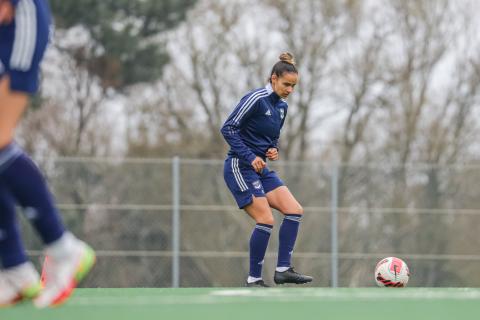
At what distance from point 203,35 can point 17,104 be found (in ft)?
67.0

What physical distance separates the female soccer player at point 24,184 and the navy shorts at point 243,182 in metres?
3.28

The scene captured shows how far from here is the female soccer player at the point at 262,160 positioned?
8273 mm

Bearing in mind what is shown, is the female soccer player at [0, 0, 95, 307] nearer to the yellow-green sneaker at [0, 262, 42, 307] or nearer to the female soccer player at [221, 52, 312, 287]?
the yellow-green sneaker at [0, 262, 42, 307]

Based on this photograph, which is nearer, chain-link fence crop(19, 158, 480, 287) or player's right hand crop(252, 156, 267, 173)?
player's right hand crop(252, 156, 267, 173)

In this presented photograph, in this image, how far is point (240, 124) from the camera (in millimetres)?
8312

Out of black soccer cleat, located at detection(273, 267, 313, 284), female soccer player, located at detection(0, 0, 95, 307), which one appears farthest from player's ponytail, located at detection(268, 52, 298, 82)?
female soccer player, located at detection(0, 0, 95, 307)

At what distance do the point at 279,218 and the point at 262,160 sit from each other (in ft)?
21.8

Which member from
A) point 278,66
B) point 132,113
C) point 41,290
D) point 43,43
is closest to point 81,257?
point 41,290

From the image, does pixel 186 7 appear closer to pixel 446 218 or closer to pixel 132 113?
pixel 132 113

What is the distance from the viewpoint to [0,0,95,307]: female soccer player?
15.7 feet

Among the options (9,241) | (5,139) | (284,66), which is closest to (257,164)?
(284,66)

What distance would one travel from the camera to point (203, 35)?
2505 centimetres

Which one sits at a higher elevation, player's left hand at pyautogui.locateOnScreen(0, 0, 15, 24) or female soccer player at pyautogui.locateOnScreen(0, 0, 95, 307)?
player's left hand at pyautogui.locateOnScreen(0, 0, 15, 24)

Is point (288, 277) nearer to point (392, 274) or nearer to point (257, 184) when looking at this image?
point (257, 184)
